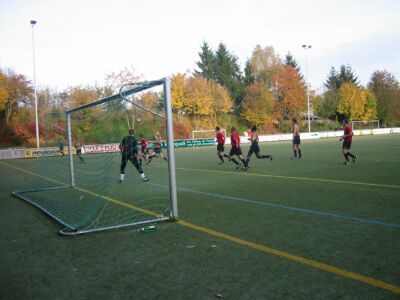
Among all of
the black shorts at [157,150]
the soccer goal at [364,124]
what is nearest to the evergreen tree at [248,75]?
the soccer goal at [364,124]

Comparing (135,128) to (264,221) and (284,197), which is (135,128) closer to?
(284,197)

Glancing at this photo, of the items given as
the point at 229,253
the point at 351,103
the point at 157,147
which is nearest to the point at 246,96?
the point at 351,103

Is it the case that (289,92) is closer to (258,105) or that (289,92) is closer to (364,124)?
(258,105)

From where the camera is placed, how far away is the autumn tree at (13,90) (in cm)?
4866

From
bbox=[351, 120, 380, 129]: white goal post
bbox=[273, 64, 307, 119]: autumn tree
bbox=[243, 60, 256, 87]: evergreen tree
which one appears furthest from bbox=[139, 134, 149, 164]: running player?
bbox=[351, 120, 380, 129]: white goal post

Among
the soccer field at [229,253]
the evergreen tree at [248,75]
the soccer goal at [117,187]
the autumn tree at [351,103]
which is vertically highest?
the evergreen tree at [248,75]

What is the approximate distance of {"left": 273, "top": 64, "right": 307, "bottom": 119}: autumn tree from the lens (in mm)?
67500

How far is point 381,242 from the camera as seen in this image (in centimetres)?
536

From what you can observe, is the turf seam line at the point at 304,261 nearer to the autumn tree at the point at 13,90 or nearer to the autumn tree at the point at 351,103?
the autumn tree at the point at 13,90

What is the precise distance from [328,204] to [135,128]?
5405mm

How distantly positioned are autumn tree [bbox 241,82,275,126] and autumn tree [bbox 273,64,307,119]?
3.38 meters

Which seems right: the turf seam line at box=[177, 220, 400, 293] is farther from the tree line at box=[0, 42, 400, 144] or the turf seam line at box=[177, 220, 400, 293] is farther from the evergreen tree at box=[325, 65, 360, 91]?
the evergreen tree at box=[325, 65, 360, 91]

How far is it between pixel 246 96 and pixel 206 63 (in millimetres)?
13859

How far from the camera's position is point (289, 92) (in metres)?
67.6
